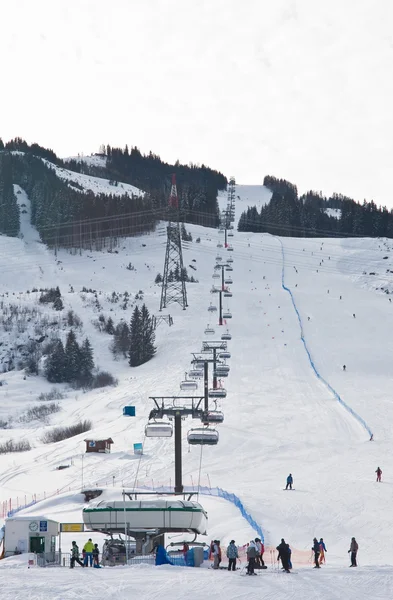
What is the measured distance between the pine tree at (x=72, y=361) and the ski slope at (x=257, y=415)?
8.53 feet

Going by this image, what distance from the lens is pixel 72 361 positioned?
222 ft

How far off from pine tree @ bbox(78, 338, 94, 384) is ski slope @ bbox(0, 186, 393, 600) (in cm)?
192

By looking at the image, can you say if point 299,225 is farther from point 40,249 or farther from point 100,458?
point 100,458

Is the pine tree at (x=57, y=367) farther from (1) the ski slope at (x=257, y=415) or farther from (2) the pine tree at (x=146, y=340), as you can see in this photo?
(2) the pine tree at (x=146, y=340)

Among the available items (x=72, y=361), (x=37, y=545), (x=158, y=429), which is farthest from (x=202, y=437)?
(x=72, y=361)

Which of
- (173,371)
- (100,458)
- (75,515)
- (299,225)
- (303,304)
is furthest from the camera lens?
(299,225)

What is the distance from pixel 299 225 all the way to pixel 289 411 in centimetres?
11796

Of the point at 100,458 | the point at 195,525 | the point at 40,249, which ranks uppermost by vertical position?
the point at 40,249

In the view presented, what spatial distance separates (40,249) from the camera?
117500 millimetres

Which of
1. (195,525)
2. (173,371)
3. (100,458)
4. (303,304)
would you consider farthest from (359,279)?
(195,525)

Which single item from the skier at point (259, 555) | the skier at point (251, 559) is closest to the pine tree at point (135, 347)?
the skier at point (259, 555)

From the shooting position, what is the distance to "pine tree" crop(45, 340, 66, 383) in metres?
67.6

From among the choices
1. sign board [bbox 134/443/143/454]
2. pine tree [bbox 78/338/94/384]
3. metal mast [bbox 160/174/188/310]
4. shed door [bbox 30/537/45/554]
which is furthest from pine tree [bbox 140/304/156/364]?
shed door [bbox 30/537/45/554]

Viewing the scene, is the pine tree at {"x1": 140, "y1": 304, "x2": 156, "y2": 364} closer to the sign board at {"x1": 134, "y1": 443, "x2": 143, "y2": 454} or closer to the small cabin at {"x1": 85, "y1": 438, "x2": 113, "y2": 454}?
the small cabin at {"x1": 85, "y1": 438, "x2": 113, "y2": 454}
